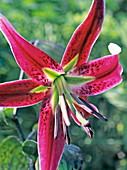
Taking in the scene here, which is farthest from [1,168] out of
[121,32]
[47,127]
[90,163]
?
[121,32]

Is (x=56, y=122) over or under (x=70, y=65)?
under

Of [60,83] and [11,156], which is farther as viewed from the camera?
[11,156]

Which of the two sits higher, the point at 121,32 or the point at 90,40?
the point at 121,32

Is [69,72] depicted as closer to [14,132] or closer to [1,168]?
[1,168]

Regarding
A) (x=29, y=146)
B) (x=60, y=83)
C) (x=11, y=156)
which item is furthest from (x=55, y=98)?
(x=11, y=156)

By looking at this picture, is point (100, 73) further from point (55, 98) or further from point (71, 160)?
point (71, 160)

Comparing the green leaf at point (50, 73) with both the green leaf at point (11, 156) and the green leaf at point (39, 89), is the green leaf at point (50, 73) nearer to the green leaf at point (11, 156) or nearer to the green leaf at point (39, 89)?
the green leaf at point (39, 89)

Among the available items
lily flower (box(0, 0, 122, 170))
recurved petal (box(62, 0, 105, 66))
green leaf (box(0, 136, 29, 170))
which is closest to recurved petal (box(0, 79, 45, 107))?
lily flower (box(0, 0, 122, 170))
